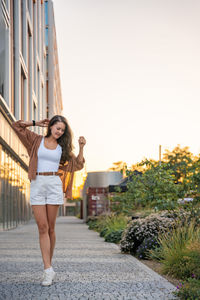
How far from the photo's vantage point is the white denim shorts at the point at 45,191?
535 centimetres

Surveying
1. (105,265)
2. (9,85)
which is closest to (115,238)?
(105,265)

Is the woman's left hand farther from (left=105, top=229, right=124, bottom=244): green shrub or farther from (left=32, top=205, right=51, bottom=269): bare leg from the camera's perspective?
(left=105, top=229, right=124, bottom=244): green shrub

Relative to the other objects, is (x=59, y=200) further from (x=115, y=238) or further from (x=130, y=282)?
(x=115, y=238)

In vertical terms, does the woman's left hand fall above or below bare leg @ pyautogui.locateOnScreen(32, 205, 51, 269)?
above

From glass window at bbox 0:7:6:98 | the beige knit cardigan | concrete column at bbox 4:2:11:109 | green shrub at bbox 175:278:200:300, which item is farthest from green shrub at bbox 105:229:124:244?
concrete column at bbox 4:2:11:109

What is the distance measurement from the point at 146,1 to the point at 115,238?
22.2 ft

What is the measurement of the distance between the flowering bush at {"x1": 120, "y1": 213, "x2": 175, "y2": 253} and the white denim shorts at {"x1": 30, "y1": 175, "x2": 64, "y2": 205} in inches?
123

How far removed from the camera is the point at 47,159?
5508 mm

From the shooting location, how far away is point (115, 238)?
12430 millimetres

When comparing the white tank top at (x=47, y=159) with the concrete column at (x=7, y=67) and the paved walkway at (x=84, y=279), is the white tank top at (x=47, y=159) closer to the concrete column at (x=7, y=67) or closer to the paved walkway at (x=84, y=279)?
the paved walkway at (x=84, y=279)

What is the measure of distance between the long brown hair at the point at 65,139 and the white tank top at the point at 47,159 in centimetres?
15

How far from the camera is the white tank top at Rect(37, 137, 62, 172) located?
5466 millimetres

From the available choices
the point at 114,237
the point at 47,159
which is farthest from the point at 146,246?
the point at 114,237

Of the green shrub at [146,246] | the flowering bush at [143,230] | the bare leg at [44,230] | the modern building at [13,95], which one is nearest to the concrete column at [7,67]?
the modern building at [13,95]
